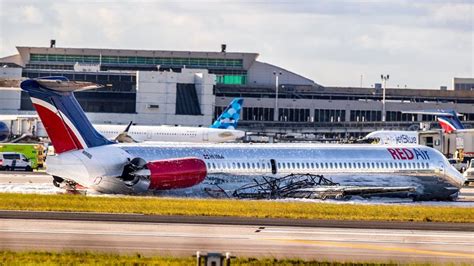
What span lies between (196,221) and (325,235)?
18.8 feet

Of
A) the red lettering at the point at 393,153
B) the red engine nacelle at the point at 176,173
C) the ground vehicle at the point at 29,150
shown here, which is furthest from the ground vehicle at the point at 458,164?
the red engine nacelle at the point at 176,173

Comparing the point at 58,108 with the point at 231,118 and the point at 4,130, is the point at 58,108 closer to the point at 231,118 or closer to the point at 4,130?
the point at 231,118

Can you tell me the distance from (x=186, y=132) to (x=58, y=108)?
193 ft

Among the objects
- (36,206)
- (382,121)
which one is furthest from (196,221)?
(382,121)

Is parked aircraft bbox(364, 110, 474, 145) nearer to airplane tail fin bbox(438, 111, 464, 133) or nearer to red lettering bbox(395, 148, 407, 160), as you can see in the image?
airplane tail fin bbox(438, 111, 464, 133)

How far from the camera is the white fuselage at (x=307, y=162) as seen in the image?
185ft

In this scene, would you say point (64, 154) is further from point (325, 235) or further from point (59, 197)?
point (325, 235)

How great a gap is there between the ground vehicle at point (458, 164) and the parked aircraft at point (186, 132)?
21.7 meters

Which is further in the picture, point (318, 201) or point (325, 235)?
point (318, 201)

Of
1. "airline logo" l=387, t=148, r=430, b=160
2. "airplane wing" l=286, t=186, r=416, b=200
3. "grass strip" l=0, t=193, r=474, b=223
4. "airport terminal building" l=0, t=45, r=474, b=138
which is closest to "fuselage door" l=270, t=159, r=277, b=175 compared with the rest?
"airplane wing" l=286, t=186, r=416, b=200

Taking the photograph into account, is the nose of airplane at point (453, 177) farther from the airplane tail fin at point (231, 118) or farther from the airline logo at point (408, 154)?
the airplane tail fin at point (231, 118)

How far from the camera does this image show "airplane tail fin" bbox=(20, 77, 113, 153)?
2173 inches

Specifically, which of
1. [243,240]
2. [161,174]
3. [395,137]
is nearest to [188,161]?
[161,174]

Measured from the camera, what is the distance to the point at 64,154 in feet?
183
